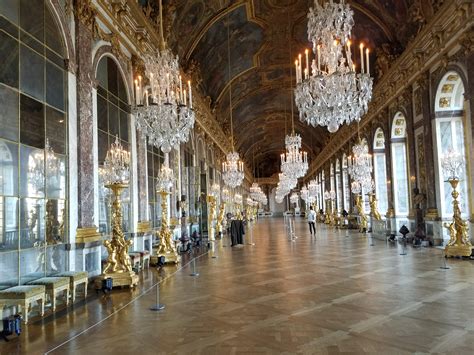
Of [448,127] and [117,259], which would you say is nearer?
[117,259]

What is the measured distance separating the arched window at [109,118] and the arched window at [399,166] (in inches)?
451

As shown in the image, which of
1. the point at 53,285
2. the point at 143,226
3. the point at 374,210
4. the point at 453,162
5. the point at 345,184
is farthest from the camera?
the point at 345,184

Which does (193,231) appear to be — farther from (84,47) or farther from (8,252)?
(8,252)

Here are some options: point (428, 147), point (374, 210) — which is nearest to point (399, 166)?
point (374, 210)

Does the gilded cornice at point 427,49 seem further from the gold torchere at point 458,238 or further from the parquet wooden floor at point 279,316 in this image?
the parquet wooden floor at point 279,316

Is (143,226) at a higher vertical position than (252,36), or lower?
lower

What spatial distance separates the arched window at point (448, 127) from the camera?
1155 centimetres

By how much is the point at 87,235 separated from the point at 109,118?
9.84ft

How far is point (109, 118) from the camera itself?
8.79 m

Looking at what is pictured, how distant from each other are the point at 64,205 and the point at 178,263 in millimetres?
4117

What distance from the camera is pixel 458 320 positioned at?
14.3 ft

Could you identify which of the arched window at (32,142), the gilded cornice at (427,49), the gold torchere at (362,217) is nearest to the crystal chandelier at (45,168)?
the arched window at (32,142)

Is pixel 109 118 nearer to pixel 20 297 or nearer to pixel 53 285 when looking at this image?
pixel 53 285

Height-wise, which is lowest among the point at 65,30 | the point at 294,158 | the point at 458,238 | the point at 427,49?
the point at 458,238
